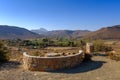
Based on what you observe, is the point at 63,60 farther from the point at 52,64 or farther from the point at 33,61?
the point at 33,61

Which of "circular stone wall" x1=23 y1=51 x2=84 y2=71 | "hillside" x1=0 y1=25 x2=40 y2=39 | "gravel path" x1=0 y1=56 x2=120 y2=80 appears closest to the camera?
"gravel path" x1=0 y1=56 x2=120 y2=80

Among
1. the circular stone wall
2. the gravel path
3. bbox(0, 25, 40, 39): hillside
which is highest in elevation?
bbox(0, 25, 40, 39): hillside

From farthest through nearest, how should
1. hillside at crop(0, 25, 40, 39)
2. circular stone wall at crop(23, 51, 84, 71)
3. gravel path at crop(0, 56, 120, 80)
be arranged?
hillside at crop(0, 25, 40, 39) → circular stone wall at crop(23, 51, 84, 71) → gravel path at crop(0, 56, 120, 80)

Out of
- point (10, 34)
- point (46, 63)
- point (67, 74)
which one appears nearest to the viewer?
point (67, 74)

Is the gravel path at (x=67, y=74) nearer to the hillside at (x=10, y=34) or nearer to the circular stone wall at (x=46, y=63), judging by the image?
the circular stone wall at (x=46, y=63)

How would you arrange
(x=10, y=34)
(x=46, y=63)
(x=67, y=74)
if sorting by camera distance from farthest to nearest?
1. (x=10, y=34)
2. (x=46, y=63)
3. (x=67, y=74)

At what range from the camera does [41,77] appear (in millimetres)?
8641

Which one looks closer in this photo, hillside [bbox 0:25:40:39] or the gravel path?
the gravel path

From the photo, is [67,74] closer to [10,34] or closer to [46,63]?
[46,63]

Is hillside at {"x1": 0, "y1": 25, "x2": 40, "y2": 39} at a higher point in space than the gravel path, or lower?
higher

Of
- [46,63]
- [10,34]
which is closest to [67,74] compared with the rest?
[46,63]

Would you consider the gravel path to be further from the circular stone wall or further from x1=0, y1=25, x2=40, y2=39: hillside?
x1=0, y1=25, x2=40, y2=39: hillside

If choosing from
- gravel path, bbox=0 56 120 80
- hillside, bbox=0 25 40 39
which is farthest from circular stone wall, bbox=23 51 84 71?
hillside, bbox=0 25 40 39

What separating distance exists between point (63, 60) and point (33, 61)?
154 cm
